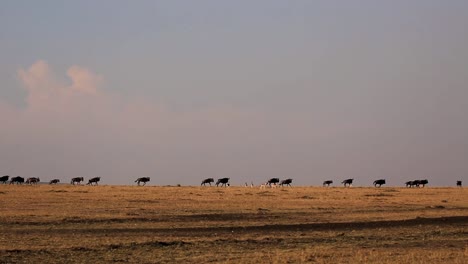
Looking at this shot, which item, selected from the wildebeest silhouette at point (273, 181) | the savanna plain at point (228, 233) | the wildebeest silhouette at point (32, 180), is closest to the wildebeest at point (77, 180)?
the wildebeest silhouette at point (32, 180)

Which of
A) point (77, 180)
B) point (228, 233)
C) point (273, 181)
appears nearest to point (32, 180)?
point (77, 180)

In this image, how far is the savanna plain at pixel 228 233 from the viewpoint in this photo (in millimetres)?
20969

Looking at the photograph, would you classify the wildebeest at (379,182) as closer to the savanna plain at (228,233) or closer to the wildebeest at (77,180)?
the wildebeest at (77,180)

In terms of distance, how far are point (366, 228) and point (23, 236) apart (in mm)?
13579

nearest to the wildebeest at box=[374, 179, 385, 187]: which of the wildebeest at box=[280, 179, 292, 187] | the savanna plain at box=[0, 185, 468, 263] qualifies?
the wildebeest at box=[280, 179, 292, 187]

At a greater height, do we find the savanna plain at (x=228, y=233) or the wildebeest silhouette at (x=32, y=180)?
the wildebeest silhouette at (x=32, y=180)

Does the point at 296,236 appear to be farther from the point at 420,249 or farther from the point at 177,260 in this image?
the point at 177,260

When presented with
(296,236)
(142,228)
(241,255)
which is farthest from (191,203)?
(241,255)

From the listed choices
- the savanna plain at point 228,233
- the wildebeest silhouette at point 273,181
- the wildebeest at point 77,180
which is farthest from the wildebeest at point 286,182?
the savanna plain at point 228,233

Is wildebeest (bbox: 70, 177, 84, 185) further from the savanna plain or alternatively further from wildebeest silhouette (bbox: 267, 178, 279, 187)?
the savanna plain

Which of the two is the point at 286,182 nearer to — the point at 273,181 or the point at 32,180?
the point at 273,181

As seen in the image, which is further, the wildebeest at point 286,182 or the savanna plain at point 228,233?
the wildebeest at point 286,182

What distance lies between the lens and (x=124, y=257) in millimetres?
21031

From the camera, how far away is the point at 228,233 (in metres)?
28.0
